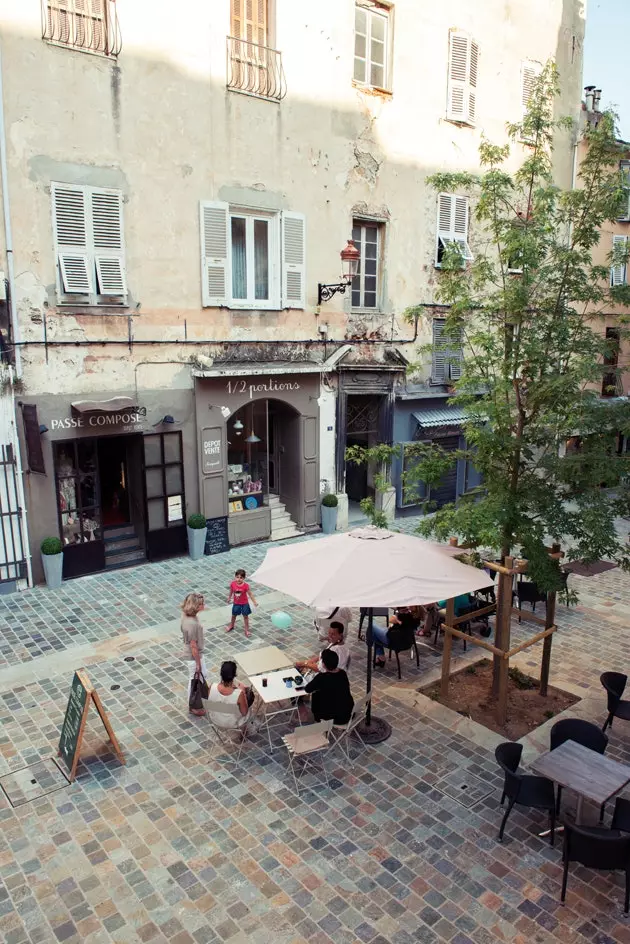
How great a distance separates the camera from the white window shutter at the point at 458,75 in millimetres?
17000

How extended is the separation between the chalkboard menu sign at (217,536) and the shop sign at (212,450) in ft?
3.66

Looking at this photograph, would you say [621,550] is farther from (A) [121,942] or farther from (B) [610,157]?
(A) [121,942]

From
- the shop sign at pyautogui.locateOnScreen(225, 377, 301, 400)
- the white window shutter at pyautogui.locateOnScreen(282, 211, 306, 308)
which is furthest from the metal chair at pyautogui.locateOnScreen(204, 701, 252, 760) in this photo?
the white window shutter at pyautogui.locateOnScreen(282, 211, 306, 308)

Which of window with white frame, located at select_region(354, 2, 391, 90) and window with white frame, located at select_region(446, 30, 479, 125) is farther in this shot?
window with white frame, located at select_region(446, 30, 479, 125)

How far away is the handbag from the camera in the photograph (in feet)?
27.3

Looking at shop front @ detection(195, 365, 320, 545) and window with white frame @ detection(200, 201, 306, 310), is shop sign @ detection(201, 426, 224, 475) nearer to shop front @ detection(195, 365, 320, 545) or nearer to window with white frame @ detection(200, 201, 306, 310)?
shop front @ detection(195, 365, 320, 545)

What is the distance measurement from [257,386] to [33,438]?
5013mm

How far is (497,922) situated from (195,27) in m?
14.9

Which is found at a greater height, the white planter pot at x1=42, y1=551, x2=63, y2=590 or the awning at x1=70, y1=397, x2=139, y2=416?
the awning at x1=70, y1=397, x2=139, y2=416

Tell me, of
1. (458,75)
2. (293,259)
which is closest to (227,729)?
(293,259)

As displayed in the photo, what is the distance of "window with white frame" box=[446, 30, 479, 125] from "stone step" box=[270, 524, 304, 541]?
11.3m

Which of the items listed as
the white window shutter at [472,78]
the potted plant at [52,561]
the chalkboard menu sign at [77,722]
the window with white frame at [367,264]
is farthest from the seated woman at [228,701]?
the white window shutter at [472,78]

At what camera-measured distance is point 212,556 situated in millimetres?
14578

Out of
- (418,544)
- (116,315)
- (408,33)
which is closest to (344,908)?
(418,544)
